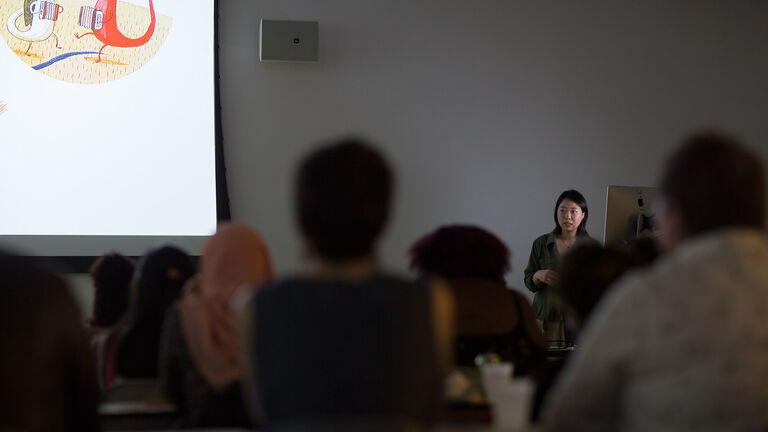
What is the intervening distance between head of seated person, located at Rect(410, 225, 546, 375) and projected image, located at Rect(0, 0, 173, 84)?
2828 mm

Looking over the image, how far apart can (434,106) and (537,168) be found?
0.82 metres

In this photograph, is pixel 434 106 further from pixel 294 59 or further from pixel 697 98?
pixel 697 98

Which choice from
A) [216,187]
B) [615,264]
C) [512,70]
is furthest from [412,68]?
[615,264]

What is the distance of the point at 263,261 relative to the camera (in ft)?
6.38

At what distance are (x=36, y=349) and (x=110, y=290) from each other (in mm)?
1261

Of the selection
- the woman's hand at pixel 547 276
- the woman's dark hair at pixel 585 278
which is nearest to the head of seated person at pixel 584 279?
Answer: the woman's dark hair at pixel 585 278

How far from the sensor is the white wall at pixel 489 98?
490cm

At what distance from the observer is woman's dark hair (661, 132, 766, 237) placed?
134 cm

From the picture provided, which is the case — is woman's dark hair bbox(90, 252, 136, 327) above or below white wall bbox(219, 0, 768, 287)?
below

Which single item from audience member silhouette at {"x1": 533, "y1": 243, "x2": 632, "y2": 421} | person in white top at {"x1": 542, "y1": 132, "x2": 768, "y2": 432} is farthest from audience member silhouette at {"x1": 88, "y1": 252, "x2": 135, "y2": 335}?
person in white top at {"x1": 542, "y1": 132, "x2": 768, "y2": 432}

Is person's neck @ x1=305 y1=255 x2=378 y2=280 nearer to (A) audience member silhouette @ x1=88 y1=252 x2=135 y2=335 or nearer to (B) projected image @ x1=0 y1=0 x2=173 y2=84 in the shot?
(A) audience member silhouette @ x1=88 y1=252 x2=135 y2=335

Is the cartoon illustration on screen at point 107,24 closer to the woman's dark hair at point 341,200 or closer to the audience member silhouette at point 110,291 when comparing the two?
the audience member silhouette at point 110,291

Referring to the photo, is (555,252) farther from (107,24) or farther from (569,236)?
(107,24)

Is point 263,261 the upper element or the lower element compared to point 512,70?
lower
